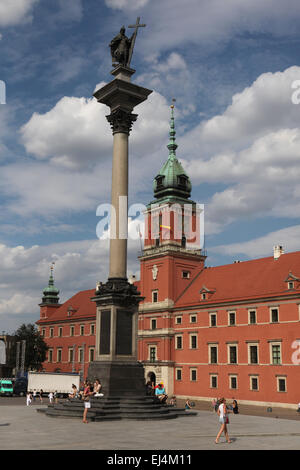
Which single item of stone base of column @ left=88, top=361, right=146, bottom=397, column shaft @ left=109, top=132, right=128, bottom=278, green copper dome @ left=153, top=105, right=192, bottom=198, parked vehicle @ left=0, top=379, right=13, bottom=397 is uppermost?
green copper dome @ left=153, top=105, right=192, bottom=198

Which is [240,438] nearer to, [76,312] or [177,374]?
[177,374]

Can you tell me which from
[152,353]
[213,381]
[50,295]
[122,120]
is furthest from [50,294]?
[122,120]

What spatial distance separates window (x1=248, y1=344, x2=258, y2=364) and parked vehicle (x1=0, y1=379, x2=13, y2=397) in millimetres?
27505

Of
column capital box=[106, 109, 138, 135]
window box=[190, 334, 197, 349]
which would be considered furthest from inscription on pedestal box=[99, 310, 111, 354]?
window box=[190, 334, 197, 349]

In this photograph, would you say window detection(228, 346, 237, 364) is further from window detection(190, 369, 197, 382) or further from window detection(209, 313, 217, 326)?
window detection(190, 369, 197, 382)

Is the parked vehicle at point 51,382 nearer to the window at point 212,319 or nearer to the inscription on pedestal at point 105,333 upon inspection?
the window at point 212,319

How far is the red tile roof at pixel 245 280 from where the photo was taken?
56406mm

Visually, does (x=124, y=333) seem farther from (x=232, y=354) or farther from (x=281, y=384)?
(x=232, y=354)

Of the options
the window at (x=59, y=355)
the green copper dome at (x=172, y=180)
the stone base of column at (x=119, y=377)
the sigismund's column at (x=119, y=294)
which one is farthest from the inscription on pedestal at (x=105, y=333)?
the window at (x=59, y=355)

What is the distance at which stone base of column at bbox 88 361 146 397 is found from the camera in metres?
25.0

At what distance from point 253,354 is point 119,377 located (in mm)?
32997

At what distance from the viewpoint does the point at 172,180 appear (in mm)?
75500

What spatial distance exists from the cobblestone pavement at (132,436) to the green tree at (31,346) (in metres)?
57.0
